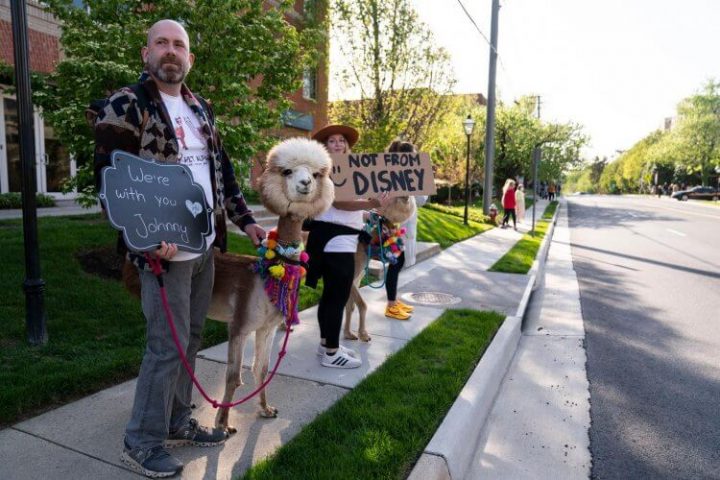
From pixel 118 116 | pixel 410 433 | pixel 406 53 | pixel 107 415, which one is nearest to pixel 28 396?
pixel 107 415

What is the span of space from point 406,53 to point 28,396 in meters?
16.6

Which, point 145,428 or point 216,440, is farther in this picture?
point 216,440

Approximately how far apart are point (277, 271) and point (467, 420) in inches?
64.5

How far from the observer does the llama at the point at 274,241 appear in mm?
3062

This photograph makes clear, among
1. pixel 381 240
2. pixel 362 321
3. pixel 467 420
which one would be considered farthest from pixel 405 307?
pixel 467 420

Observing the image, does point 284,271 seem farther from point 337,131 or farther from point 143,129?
point 337,131

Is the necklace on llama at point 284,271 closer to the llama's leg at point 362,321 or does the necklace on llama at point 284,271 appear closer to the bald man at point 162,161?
the bald man at point 162,161

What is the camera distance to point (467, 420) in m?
3.38

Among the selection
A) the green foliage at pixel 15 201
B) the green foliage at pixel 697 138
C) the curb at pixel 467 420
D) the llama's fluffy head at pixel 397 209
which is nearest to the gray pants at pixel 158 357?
the curb at pixel 467 420

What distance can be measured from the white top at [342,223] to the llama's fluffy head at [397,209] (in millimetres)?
827

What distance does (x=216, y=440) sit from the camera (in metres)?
3.00

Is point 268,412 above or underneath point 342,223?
underneath

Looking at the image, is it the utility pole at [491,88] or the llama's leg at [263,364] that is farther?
the utility pole at [491,88]

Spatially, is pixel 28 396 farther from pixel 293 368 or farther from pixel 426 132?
pixel 426 132
